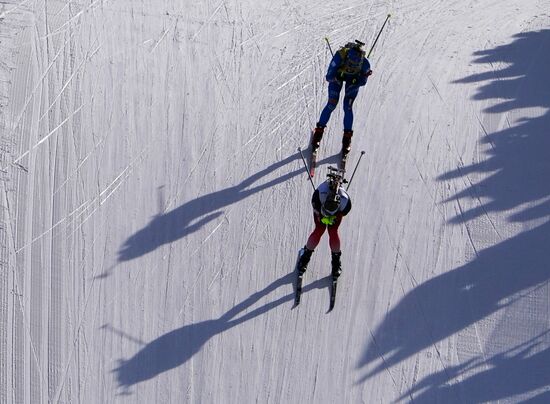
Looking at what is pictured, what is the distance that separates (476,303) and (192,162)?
415 centimetres

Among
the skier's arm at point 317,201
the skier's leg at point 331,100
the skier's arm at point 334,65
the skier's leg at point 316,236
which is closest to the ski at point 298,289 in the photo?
the skier's leg at point 316,236

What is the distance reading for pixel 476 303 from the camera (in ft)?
28.7

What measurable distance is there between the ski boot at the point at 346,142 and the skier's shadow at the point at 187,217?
2.12 ft

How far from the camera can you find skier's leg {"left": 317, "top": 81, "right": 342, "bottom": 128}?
8.94 metres

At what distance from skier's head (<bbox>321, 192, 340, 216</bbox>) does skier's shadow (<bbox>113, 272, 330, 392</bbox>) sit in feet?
4.79

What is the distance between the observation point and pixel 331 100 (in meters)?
9.11

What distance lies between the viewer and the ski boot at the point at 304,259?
8.56 metres

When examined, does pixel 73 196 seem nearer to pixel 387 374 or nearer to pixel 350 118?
pixel 350 118

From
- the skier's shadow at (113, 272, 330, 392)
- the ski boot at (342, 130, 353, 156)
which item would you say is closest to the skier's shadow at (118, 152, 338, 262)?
the ski boot at (342, 130, 353, 156)

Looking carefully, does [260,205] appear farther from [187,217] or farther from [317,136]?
[317,136]

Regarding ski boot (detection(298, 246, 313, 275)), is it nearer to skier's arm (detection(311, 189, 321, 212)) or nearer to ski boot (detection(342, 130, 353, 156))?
skier's arm (detection(311, 189, 321, 212))

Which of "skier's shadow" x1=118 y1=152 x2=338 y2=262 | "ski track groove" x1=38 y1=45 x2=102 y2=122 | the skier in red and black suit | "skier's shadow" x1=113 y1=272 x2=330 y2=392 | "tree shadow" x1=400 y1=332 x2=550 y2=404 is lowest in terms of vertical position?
"tree shadow" x1=400 y1=332 x2=550 y2=404

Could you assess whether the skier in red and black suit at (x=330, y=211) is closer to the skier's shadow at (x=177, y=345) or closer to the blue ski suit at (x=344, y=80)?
the skier's shadow at (x=177, y=345)

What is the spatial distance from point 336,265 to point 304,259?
399 millimetres
